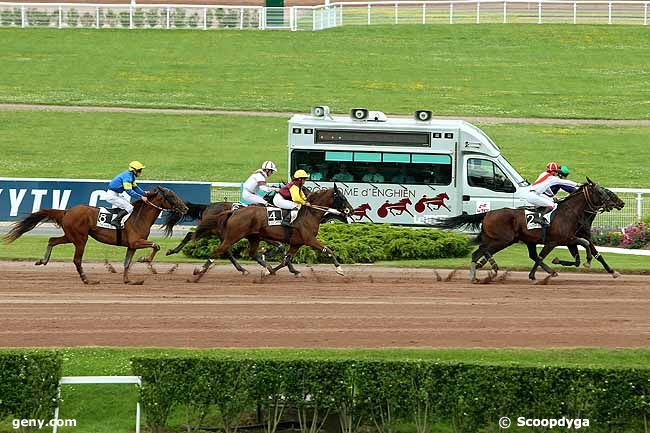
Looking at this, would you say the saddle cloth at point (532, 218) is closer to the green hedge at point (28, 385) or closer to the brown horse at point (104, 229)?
the brown horse at point (104, 229)

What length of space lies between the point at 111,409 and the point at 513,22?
4827cm

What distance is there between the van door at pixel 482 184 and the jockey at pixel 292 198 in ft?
21.4

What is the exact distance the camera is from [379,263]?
25.3m

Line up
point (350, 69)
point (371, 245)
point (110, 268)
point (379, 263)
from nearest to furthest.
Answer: point (110, 268) < point (379, 263) < point (371, 245) < point (350, 69)

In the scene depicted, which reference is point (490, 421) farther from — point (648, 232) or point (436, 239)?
point (648, 232)

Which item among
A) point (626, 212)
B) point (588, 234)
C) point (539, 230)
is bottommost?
point (626, 212)

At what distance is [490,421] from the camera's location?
13914 mm

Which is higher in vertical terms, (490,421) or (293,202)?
(293,202)

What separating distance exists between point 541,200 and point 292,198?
14.1 ft

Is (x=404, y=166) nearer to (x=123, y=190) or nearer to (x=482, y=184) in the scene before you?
(x=482, y=184)

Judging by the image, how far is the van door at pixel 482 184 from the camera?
2830cm

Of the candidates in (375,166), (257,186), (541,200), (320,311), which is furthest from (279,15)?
(320,311)

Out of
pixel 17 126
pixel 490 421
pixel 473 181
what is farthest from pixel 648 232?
pixel 17 126

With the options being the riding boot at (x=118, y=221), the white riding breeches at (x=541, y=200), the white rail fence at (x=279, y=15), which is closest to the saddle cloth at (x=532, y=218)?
the white riding breeches at (x=541, y=200)
